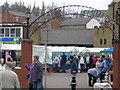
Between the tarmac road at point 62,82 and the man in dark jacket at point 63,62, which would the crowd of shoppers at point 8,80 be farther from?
the man in dark jacket at point 63,62

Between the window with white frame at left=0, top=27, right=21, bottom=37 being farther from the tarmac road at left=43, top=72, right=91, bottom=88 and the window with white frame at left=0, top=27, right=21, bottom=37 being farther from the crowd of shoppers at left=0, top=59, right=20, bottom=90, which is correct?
the crowd of shoppers at left=0, top=59, right=20, bottom=90

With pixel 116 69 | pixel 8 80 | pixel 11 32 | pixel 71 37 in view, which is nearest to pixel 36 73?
pixel 116 69

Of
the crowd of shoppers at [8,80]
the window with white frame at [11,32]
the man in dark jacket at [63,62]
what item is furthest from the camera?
the window with white frame at [11,32]

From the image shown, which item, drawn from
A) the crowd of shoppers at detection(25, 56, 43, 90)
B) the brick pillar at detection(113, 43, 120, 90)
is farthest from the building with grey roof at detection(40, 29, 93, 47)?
the crowd of shoppers at detection(25, 56, 43, 90)

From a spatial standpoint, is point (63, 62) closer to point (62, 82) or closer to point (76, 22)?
point (62, 82)

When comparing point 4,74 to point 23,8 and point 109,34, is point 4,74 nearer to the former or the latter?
point 109,34

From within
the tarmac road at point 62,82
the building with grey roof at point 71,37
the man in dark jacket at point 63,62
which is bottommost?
the tarmac road at point 62,82

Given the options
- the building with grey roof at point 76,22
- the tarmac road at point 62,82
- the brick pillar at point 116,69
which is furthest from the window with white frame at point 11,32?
the brick pillar at point 116,69

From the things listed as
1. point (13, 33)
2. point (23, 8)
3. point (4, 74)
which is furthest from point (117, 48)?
point (23, 8)

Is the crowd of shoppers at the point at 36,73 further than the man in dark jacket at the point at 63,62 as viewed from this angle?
No

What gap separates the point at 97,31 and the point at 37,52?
1281 inches

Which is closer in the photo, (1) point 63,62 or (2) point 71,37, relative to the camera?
(1) point 63,62

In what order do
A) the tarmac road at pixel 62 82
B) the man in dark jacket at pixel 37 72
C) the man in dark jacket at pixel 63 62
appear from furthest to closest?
the man in dark jacket at pixel 63 62, the tarmac road at pixel 62 82, the man in dark jacket at pixel 37 72

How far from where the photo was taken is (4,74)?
28.0ft
